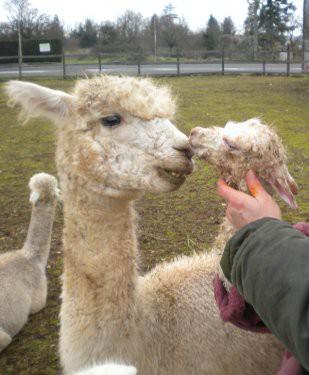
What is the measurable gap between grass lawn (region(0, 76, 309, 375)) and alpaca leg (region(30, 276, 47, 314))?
63 mm

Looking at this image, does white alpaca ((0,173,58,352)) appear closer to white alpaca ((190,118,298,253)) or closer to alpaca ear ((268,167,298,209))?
white alpaca ((190,118,298,253))

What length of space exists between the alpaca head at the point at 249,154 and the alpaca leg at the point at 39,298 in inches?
88.9

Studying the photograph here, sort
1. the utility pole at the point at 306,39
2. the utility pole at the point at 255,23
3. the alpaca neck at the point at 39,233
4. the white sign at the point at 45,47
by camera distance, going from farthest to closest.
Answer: the utility pole at the point at 255,23
the white sign at the point at 45,47
the utility pole at the point at 306,39
the alpaca neck at the point at 39,233

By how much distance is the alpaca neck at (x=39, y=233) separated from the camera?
382 centimetres

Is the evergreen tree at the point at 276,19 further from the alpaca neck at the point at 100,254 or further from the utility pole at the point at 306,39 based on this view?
the alpaca neck at the point at 100,254

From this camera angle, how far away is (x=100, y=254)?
2.17 metres

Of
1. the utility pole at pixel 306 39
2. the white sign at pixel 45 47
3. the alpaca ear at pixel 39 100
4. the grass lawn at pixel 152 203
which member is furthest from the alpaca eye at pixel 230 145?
the white sign at pixel 45 47

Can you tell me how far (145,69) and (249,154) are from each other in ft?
65.4

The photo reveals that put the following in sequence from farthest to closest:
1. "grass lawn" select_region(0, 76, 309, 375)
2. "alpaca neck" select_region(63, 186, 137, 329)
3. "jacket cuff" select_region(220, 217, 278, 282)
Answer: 1. "grass lawn" select_region(0, 76, 309, 375)
2. "alpaca neck" select_region(63, 186, 137, 329)
3. "jacket cuff" select_region(220, 217, 278, 282)

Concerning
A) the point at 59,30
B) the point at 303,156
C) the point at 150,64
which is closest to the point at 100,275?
the point at 303,156

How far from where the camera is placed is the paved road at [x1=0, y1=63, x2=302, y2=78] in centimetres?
1933

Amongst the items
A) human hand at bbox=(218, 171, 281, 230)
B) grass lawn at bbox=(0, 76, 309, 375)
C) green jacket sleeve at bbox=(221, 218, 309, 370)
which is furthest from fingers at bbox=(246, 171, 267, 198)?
grass lawn at bbox=(0, 76, 309, 375)

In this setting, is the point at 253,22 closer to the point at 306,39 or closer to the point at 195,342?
the point at 306,39

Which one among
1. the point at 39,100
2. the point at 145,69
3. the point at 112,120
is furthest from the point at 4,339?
the point at 145,69
